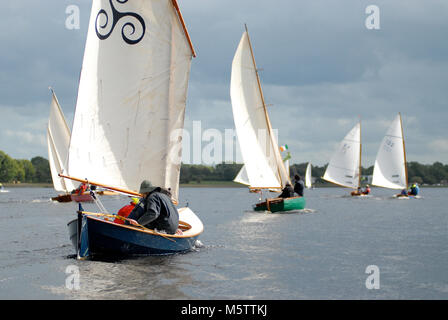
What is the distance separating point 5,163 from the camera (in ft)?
518

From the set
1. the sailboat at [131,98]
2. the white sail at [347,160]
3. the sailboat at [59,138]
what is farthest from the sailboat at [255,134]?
the white sail at [347,160]

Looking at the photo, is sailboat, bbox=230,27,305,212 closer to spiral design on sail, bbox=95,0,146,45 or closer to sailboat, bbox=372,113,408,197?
spiral design on sail, bbox=95,0,146,45

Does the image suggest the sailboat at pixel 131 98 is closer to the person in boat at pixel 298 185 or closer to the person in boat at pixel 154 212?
the person in boat at pixel 154 212

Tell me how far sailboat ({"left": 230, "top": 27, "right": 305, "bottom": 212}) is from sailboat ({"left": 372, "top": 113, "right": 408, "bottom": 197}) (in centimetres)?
3769

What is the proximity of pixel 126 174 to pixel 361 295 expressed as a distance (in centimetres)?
838

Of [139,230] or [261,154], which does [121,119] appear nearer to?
[139,230]

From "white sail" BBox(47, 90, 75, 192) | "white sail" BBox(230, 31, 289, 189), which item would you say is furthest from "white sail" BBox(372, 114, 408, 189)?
"white sail" BBox(47, 90, 75, 192)

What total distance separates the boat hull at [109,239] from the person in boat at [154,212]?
315 millimetres

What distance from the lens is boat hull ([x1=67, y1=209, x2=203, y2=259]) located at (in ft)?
43.9

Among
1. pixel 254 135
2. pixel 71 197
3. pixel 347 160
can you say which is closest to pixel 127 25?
pixel 254 135

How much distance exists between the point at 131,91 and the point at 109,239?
202 inches

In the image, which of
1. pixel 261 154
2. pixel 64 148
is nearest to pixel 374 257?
pixel 261 154

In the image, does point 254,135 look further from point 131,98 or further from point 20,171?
point 20,171

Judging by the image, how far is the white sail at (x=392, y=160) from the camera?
69.8 m
